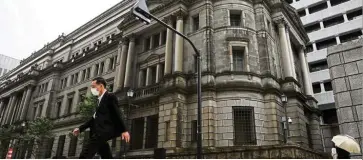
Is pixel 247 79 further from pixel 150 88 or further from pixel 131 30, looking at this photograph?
pixel 131 30

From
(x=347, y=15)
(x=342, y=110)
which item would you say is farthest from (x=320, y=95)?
(x=342, y=110)

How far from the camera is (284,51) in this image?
24578mm

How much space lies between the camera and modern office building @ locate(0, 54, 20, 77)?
80762 millimetres

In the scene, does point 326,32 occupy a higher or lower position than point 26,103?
higher

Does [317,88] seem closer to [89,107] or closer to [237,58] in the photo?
[237,58]

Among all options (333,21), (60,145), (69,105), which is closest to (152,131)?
(60,145)

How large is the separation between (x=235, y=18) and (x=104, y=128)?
20.9 metres

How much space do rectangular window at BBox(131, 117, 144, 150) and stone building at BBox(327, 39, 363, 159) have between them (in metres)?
17.7

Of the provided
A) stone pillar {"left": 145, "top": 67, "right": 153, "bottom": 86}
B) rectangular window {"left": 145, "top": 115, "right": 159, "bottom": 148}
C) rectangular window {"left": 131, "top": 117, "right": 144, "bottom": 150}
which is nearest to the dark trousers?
rectangular window {"left": 145, "top": 115, "right": 159, "bottom": 148}

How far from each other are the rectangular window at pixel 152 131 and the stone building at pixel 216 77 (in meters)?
0.08

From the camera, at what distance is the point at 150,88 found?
78.8 ft

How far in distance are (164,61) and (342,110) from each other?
1854 centimetres

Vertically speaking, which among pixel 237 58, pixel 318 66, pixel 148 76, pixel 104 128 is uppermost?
pixel 318 66

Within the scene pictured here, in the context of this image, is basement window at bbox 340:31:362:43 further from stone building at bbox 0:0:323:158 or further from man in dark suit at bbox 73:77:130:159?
man in dark suit at bbox 73:77:130:159
